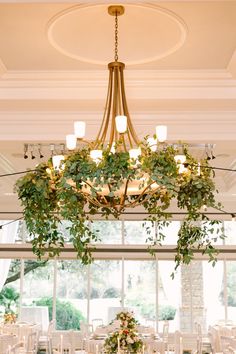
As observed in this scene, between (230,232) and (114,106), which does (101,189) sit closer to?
(114,106)

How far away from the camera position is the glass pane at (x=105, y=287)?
13461 mm

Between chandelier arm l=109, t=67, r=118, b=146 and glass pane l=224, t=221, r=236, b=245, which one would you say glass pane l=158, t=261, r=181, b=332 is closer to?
glass pane l=224, t=221, r=236, b=245

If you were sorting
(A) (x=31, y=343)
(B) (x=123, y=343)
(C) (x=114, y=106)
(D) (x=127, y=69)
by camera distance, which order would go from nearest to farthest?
(C) (x=114, y=106) < (D) (x=127, y=69) < (B) (x=123, y=343) < (A) (x=31, y=343)

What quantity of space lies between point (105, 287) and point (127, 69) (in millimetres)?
8961

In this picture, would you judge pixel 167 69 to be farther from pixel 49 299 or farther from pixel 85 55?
pixel 49 299

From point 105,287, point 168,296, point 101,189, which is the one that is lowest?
point 168,296

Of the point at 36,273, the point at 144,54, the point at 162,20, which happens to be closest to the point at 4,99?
the point at 144,54

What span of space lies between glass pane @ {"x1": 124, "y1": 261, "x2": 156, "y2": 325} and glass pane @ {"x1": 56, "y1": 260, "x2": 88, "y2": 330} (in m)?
1.11

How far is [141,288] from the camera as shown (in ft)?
44.5

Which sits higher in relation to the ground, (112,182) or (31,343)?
(112,182)

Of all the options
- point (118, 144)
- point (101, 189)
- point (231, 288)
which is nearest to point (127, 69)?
point (118, 144)

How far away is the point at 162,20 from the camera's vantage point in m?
4.42

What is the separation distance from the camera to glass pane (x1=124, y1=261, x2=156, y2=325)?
1346 centimetres

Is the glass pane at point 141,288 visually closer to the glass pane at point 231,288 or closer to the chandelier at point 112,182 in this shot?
the glass pane at point 231,288
